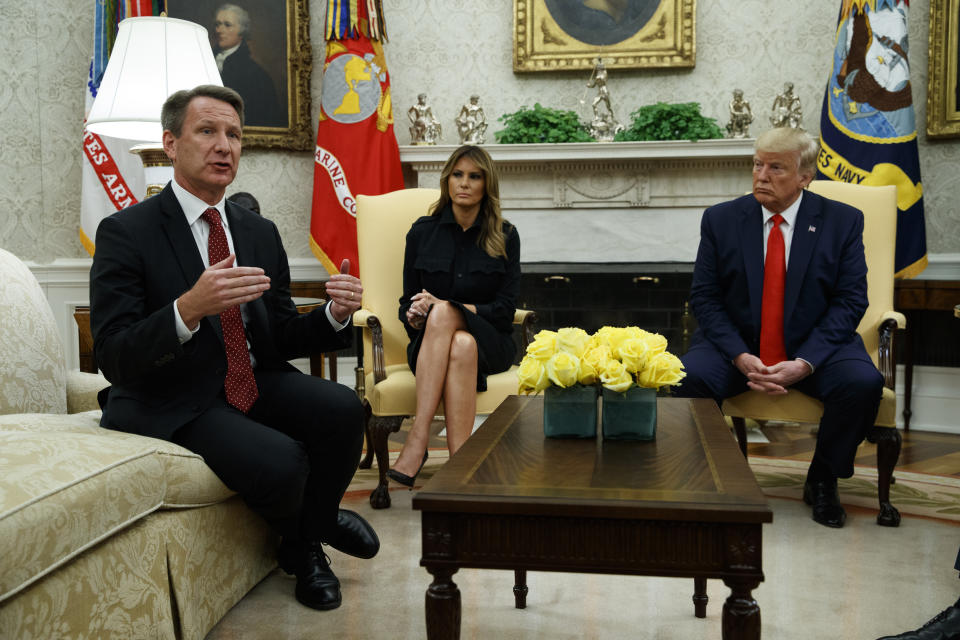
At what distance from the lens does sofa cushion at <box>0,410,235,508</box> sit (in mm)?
1876

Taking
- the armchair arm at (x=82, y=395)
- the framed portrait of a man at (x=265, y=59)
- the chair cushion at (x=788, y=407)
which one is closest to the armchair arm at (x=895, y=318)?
the chair cushion at (x=788, y=407)

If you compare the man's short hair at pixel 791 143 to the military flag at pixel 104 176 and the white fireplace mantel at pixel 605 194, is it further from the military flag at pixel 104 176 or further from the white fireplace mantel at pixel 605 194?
the military flag at pixel 104 176

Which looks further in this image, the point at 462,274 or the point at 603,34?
the point at 603,34

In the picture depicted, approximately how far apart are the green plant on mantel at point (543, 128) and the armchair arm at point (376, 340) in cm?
209

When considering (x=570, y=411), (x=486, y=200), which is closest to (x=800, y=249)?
(x=486, y=200)

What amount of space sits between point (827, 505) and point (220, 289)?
2197 mm

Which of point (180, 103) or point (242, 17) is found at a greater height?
point (242, 17)

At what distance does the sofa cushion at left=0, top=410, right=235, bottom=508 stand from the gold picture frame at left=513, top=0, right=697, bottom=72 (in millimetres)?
3730

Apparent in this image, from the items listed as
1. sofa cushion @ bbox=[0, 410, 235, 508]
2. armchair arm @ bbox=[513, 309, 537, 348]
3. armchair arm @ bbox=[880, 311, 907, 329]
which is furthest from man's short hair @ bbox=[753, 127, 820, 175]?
sofa cushion @ bbox=[0, 410, 235, 508]

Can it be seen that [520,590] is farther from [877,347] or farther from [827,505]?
[877,347]

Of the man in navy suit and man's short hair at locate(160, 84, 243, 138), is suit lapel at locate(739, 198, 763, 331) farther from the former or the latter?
man's short hair at locate(160, 84, 243, 138)

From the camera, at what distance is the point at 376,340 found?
10.3ft

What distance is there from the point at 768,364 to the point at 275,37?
3.70m

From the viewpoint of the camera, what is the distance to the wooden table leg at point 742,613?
135 centimetres
